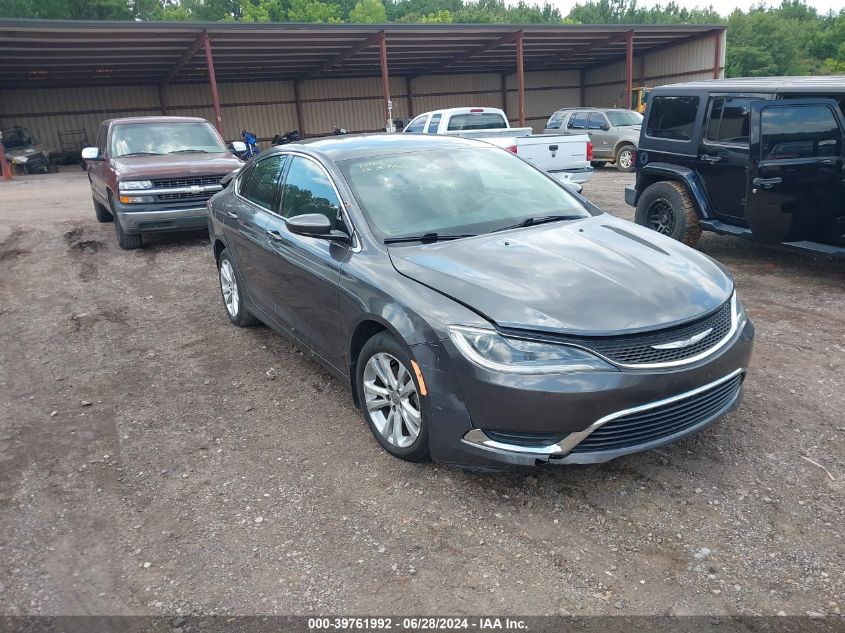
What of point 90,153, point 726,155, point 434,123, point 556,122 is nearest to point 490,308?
point 726,155

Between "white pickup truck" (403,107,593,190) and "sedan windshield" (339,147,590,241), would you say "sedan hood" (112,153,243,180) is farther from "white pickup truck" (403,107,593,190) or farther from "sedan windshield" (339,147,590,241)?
"sedan windshield" (339,147,590,241)

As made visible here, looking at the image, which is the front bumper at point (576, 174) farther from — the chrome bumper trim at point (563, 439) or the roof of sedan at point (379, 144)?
the chrome bumper trim at point (563, 439)

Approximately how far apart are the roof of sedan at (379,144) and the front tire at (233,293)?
52.9 inches

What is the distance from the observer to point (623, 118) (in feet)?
60.7

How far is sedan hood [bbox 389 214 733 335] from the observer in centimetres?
302

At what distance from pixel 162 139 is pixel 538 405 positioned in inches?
359

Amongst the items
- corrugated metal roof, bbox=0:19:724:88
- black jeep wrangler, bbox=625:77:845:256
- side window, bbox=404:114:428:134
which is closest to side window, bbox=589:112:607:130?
side window, bbox=404:114:428:134

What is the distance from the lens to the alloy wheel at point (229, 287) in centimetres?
589

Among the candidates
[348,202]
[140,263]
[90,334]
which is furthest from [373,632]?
[140,263]

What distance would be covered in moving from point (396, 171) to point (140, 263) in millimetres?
5860

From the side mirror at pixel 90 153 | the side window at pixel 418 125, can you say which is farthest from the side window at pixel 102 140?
the side window at pixel 418 125

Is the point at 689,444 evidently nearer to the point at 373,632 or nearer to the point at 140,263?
the point at 373,632

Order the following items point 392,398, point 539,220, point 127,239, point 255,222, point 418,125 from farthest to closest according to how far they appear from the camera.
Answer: point 418,125, point 127,239, point 255,222, point 539,220, point 392,398

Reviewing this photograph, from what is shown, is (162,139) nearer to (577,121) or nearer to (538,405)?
(538,405)
